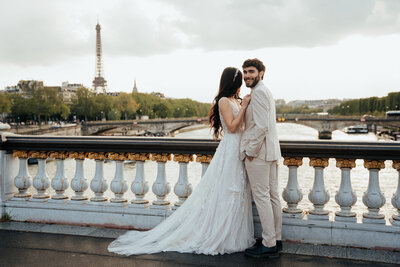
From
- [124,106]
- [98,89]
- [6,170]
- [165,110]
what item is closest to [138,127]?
[124,106]

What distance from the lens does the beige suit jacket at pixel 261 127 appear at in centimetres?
335

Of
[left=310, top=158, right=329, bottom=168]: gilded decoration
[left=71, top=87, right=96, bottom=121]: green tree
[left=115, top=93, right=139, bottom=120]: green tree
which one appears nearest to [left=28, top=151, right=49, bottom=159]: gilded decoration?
[left=310, top=158, right=329, bottom=168]: gilded decoration

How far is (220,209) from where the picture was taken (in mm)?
3654

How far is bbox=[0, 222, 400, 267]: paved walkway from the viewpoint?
132 inches

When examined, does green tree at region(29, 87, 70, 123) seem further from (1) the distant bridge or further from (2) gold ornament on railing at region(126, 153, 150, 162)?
(2) gold ornament on railing at region(126, 153, 150, 162)

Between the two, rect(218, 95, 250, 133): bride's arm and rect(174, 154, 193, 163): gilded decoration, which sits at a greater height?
rect(218, 95, 250, 133): bride's arm

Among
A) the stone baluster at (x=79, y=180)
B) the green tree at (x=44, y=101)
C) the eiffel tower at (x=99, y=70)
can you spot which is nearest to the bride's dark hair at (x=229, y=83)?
the stone baluster at (x=79, y=180)

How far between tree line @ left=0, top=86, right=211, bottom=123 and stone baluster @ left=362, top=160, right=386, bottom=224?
62515 mm

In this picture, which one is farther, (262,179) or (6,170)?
(6,170)

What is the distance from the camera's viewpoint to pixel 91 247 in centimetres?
374

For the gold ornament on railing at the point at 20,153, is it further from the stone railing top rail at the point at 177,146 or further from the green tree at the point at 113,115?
the green tree at the point at 113,115

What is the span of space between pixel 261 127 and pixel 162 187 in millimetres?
1253

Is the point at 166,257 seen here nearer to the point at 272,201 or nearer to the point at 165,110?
the point at 272,201

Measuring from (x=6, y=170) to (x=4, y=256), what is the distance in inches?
51.4
